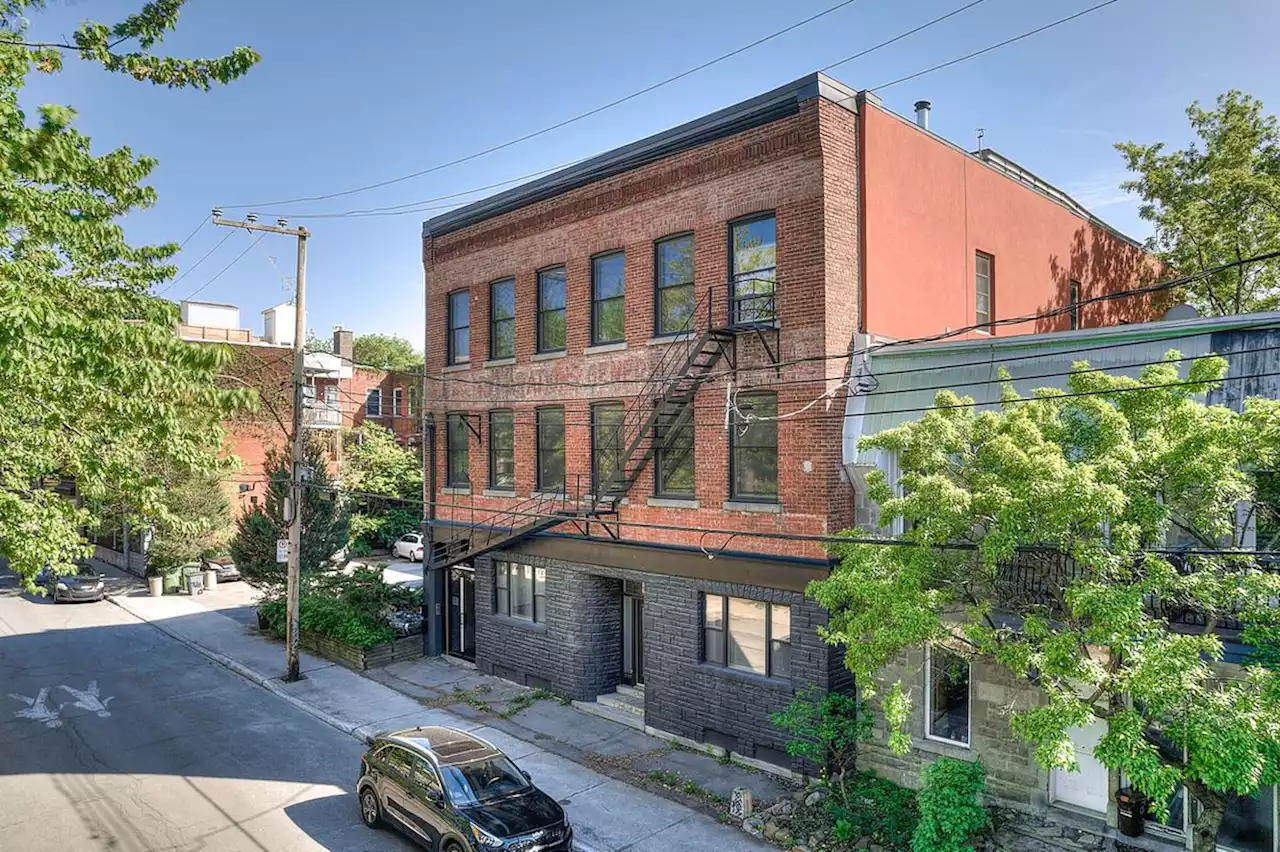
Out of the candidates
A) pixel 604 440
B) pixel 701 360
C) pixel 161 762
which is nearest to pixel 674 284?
pixel 701 360

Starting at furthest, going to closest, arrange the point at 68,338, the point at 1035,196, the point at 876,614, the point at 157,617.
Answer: the point at 157,617 < the point at 1035,196 < the point at 876,614 < the point at 68,338

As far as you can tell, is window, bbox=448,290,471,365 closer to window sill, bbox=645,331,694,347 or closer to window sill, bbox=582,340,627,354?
window sill, bbox=582,340,627,354

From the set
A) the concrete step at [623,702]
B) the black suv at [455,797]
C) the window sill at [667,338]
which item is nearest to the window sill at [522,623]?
the concrete step at [623,702]

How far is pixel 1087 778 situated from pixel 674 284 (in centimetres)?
1174

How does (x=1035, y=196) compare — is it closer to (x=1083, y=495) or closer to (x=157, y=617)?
(x=1083, y=495)

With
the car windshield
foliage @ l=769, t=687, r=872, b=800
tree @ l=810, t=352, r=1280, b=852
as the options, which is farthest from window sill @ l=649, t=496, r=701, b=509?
the car windshield

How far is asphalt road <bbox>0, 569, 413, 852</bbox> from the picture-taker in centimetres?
1295

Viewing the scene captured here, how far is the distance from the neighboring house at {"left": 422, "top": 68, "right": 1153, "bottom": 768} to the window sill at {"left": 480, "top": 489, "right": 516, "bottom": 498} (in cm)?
13

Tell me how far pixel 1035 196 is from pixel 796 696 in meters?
14.7

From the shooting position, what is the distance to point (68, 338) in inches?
363

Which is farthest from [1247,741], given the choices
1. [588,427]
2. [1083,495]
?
[588,427]

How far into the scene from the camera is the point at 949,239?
1814 cm

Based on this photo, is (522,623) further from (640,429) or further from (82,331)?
(82,331)

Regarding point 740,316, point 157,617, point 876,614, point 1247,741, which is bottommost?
point 157,617
